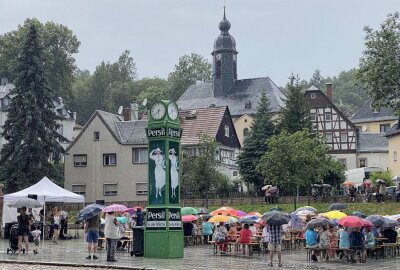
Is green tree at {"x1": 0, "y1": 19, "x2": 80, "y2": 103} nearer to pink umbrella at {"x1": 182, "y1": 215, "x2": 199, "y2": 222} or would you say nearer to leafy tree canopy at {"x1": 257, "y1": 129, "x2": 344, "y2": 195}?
leafy tree canopy at {"x1": 257, "y1": 129, "x2": 344, "y2": 195}

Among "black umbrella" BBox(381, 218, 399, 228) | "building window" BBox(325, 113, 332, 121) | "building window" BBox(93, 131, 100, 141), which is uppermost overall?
"building window" BBox(325, 113, 332, 121)

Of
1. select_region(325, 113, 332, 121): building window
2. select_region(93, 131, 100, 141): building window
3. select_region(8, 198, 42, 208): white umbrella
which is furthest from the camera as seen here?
select_region(325, 113, 332, 121): building window

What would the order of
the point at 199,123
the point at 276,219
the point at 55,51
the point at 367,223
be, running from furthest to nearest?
the point at 55,51 → the point at 199,123 → the point at 367,223 → the point at 276,219

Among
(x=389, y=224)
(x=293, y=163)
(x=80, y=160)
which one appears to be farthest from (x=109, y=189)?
(x=389, y=224)

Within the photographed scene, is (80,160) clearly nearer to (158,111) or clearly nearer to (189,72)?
(158,111)

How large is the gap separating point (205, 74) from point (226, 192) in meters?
60.2

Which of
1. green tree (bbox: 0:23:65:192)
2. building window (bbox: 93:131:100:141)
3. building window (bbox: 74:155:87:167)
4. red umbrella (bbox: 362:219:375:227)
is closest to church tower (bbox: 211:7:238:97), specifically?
building window (bbox: 93:131:100:141)

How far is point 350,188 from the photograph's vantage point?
55.2 metres

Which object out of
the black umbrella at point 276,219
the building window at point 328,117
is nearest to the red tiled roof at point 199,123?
the building window at point 328,117

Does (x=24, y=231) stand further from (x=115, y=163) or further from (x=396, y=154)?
(x=396, y=154)

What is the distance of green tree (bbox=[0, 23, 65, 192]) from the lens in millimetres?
59750

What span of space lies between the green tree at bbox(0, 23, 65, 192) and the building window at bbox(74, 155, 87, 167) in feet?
21.9

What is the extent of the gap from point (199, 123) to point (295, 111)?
11.0 meters

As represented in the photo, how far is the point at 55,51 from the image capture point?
3757 inches
